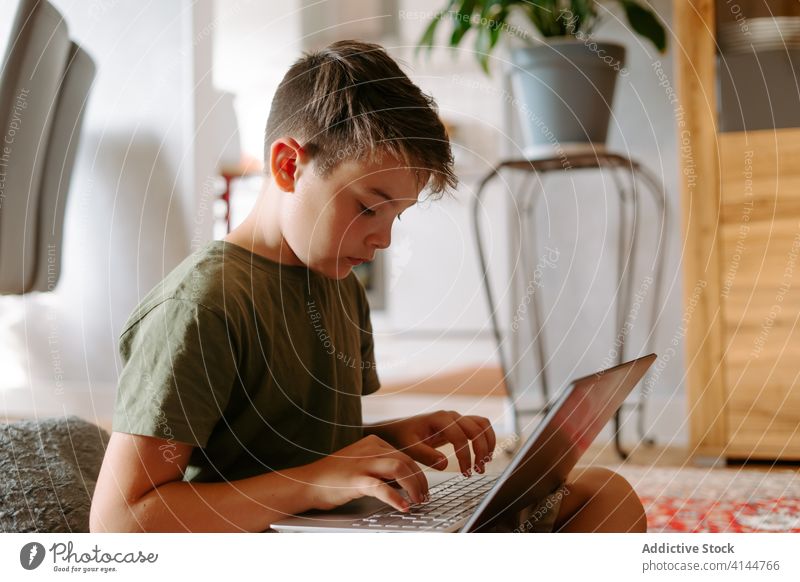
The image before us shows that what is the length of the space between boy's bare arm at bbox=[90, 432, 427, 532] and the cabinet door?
80 centimetres

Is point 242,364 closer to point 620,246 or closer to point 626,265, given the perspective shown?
point 620,246

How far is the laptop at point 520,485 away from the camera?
0.48 m

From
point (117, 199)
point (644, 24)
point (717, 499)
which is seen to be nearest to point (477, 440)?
point (117, 199)

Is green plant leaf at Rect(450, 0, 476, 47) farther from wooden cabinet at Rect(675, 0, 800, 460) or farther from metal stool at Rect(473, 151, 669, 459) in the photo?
wooden cabinet at Rect(675, 0, 800, 460)

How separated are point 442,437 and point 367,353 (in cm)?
11

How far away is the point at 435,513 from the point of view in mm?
569

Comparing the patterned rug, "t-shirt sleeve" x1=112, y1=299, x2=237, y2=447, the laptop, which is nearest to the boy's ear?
"t-shirt sleeve" x1=112, y1=299, x2=237, y2=447

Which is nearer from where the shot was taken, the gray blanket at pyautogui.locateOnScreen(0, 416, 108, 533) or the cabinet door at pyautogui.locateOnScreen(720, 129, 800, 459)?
the gray blanket at pyautogui.locateOnScreen(0, 416, 108, 533)

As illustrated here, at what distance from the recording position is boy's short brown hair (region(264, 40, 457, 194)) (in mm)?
572

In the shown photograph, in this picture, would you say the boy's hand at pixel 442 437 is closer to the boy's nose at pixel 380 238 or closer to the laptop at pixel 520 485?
the laptop at pixel 520 485

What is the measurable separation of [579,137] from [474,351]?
1.33 ft

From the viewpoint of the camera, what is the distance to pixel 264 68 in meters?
0.68
